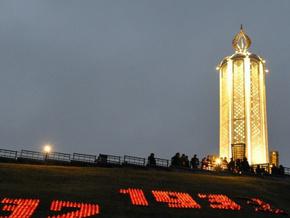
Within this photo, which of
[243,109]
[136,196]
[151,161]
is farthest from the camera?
[243,109]

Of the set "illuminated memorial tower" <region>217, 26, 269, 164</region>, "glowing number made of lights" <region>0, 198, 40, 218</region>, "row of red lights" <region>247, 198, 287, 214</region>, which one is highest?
"illuminated memorial tower" <region>217, 26, 269, 164</region>

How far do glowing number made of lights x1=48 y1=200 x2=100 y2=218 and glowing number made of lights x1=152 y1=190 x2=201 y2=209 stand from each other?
4.11 meters

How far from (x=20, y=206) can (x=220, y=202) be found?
10.7 meters

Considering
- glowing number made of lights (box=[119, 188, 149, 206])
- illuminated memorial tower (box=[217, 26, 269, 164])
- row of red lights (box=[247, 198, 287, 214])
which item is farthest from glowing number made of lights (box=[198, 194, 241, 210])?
illuminated memorial tower (box=[217, 26, 269, 164])

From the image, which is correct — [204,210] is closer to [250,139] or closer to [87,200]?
[87,200]

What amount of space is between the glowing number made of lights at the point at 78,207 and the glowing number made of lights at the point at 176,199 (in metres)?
4.11

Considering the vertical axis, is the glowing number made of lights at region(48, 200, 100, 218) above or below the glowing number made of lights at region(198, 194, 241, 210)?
below

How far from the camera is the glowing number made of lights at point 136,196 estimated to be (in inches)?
958

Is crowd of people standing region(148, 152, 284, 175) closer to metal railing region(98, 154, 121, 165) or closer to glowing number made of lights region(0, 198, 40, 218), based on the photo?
metal railing region(98, 154, 121, 165)

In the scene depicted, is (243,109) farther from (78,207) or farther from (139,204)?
(78,207)

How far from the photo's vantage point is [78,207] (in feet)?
73.4

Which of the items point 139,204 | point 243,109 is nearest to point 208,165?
point 243,109

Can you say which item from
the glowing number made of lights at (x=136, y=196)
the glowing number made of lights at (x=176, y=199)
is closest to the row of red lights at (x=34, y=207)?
the glowing number made of lights at (x=136, y=196)

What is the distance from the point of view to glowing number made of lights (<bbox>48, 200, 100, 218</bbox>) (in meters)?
21.1
